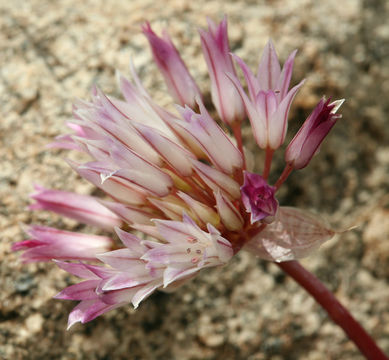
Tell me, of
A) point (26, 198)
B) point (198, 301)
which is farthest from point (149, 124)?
point (198, 301)

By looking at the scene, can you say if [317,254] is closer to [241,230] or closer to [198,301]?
[198,301]

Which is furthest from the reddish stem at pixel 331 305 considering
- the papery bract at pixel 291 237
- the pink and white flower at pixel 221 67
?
the pink and white flower at pixel 221 67

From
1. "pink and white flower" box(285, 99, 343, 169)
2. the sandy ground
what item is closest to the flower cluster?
"pink and white flower" box(285, 99, 343, 169)

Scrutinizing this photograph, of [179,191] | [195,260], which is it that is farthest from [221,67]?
[195,260]

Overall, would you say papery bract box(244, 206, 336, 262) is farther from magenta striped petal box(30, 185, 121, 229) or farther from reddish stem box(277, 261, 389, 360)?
magenta striped petal box(30, 185, 121, 229)

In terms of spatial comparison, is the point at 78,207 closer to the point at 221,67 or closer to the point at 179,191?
the point at 179,191

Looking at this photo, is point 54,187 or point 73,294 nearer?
point 73,294
